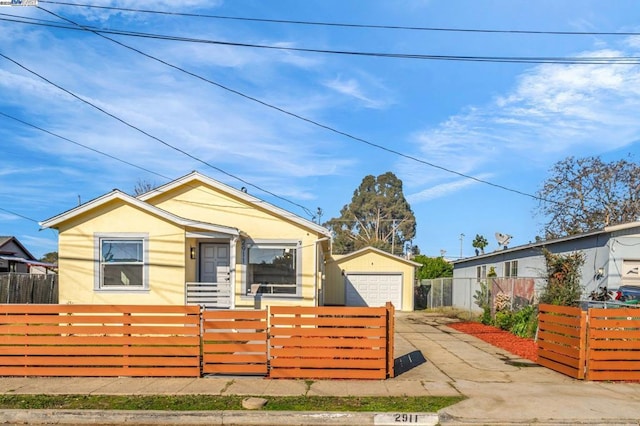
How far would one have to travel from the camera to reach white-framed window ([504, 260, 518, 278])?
2239cm

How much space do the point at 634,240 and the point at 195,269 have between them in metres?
13.5

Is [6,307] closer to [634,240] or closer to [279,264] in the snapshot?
[279,264]

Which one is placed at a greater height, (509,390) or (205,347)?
(205,347)

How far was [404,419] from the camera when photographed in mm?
6555

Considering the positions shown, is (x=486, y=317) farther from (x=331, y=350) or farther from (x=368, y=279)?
(x=331, y=350)

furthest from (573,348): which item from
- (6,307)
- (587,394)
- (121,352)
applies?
(6,307)

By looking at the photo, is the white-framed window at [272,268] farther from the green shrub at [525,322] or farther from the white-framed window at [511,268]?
the white-framed window at [511,268]

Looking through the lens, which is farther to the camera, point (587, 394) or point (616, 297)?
point (616, 297)

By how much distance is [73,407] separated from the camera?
22.5 feet

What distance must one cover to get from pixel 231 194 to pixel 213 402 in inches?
367

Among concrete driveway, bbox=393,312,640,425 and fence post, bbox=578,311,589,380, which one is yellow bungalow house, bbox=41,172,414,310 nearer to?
concrete driveway, bbox=393,312,640,425

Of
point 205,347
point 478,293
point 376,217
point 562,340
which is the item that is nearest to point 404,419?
point 205,347

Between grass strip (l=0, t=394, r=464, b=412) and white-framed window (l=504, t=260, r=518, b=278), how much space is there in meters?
16.4

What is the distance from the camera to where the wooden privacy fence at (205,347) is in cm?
866
